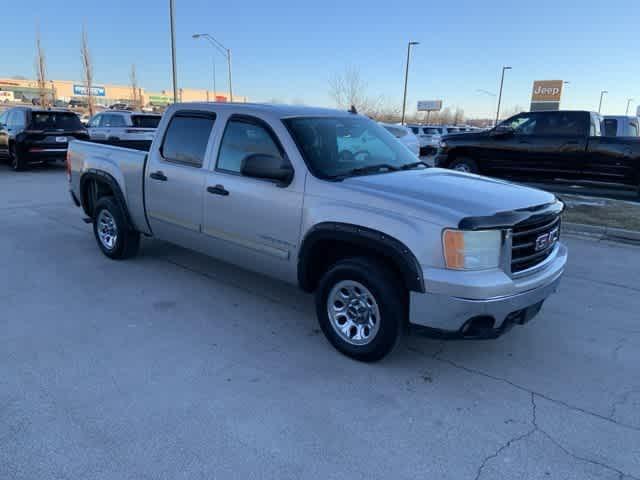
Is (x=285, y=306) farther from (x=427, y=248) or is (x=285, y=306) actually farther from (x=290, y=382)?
(x=427, y=248)

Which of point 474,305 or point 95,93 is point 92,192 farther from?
point 95,93

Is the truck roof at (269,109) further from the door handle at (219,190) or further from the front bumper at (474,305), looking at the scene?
the front bumper at (474,305)

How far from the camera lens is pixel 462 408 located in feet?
10.1

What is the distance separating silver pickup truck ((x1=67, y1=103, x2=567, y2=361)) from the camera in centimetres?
307

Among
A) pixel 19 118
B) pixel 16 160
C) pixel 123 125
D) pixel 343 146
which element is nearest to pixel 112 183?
pixel 343 146

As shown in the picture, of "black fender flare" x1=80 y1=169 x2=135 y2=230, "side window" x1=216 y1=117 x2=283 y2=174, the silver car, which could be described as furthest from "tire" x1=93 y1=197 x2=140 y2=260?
the silver car

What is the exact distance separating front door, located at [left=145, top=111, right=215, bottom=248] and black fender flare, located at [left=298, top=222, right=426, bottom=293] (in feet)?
4.54

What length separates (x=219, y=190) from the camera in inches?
169

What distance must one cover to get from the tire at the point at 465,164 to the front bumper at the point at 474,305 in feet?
31.6

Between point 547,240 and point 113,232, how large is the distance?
4.84 metres

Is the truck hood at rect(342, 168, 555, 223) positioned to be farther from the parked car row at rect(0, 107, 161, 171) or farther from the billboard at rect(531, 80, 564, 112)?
the billboard at rect(531, 80, 564, 112)

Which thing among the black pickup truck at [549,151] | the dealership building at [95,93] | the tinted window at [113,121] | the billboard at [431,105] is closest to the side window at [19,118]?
the tinted window at [113,121]

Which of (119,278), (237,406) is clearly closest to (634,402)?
(237,406)

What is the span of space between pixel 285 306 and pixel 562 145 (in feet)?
31.2
